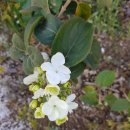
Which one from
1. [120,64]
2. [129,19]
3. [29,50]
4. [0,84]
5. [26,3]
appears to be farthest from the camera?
[129,19]

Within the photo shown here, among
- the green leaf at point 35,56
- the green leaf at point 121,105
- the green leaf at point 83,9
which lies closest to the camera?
the green leaf at point 35,56

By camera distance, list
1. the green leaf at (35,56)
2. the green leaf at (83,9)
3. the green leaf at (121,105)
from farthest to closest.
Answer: the green leaf at (121,105) < the green leaf at (83,9) < the green leaf at (35,56)

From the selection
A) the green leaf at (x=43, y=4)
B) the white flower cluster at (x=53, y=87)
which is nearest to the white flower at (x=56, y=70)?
the white flower cluster at (x=53, y=87)

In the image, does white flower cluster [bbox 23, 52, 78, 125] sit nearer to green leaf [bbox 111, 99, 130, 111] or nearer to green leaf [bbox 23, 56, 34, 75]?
green leaf [bbox 23, 56, 34, 75]

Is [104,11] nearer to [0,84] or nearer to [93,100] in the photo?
[0,84]

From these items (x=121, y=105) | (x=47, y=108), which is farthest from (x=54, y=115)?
(x=121, y=105)

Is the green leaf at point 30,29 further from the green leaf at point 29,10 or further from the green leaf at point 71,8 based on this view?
the green leaf at point 71,8

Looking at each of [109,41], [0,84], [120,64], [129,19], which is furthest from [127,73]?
[0,84]

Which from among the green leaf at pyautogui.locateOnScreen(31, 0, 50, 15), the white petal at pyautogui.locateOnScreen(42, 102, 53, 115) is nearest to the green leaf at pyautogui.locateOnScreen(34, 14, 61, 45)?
the green leaf at pyautogui.locateOnScreen(31, 0, 50, 15)
